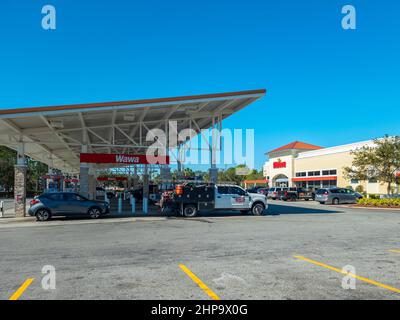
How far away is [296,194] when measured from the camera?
42875 millimetres

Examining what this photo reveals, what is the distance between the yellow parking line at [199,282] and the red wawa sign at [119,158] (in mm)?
14242

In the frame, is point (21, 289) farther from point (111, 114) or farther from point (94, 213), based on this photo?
point (111, 114)

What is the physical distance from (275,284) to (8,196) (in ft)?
178

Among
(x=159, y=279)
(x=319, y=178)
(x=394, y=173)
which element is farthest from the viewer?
(x=319, y=178)

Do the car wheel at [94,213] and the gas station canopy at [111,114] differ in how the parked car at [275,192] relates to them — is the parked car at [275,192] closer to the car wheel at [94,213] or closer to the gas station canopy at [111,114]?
the gas station canopy at [111,114]

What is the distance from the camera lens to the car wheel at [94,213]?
64.1ft

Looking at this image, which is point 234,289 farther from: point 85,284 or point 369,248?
point 369,248

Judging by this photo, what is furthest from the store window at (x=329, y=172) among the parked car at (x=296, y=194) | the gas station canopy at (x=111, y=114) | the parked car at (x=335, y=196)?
the gas station canopy at (x=111, y=114)

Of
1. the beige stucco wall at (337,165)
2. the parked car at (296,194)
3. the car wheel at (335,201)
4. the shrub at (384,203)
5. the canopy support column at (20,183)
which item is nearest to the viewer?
the canopy support column at (20,183)

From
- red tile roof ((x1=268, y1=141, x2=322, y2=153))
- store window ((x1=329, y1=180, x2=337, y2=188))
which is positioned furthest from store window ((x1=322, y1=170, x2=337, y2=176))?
red tile roof ((x1=268, y1=141, x2=322, y2=153))

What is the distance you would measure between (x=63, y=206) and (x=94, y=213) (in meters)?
1.72

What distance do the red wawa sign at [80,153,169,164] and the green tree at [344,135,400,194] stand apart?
1882 cm

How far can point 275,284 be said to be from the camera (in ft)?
20.8
